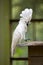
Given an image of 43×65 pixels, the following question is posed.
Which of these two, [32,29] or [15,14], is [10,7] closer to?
[15,14]

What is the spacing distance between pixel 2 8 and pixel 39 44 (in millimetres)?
2239

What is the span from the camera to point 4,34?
3.83 metres

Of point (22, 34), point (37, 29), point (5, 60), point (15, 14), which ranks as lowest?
point (5, 60)

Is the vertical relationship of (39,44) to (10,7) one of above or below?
below

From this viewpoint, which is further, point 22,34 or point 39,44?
point 22,34

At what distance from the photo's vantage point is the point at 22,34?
2086 millimetres

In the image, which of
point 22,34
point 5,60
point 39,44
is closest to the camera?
point 39,44

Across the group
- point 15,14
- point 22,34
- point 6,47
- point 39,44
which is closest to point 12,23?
point 15,14

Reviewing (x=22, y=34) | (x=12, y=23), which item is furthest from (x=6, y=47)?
(x=22, y=34)

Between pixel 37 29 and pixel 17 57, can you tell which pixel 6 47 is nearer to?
pixel 17 57

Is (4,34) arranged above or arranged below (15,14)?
below

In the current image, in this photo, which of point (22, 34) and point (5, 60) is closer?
point (22, 34)

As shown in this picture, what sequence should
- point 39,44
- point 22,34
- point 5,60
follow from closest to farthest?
point 39,44 → point 22,34 → point 5,60

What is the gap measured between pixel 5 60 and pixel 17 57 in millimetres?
212
